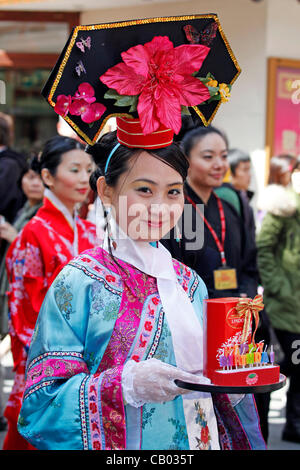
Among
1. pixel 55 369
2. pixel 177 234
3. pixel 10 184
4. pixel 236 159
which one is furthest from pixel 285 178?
pixel 55 369

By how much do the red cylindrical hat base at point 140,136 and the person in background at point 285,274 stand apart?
2.85m

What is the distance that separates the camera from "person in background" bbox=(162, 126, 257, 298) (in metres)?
3.61

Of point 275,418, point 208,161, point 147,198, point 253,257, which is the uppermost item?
point 208,161

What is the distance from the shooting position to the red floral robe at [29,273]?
3744 mm

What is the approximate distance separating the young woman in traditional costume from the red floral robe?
5.55 ft

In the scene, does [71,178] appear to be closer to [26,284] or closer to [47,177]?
[47,177]

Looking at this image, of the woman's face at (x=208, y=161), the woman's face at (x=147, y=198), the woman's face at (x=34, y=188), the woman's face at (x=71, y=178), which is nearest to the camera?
the woman's face at (x=147, y=198)

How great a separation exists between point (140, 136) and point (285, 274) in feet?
9.95

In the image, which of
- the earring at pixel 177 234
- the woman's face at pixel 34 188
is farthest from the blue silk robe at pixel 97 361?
the woman's face at pixel 34 188

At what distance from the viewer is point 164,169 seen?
2023 mm

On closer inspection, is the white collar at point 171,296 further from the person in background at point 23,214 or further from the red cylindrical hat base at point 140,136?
the person in background at point 23,214

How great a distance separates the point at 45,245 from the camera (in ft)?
12.4

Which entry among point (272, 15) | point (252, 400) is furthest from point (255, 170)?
point (252, 400)

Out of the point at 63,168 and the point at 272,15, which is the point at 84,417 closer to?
the point at 63,168
